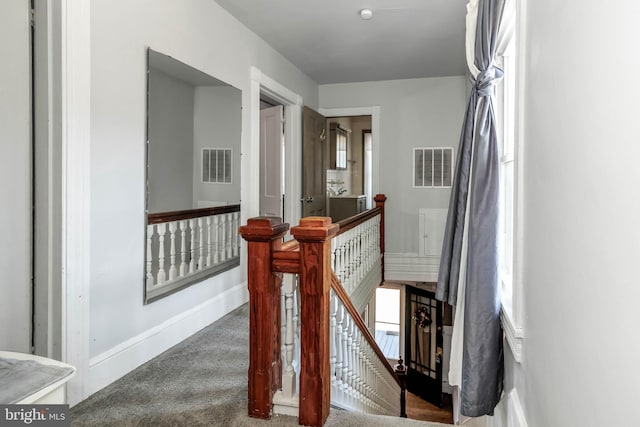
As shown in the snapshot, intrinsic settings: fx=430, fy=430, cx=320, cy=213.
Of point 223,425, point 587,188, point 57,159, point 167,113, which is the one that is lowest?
point 223,425

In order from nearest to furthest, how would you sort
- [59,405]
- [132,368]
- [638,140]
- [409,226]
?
[638,140]
[59,405]
[132,368]
[409,226]

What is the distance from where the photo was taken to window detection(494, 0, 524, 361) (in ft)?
5.38

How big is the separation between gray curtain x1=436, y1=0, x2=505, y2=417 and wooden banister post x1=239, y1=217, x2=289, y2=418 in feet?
2.94

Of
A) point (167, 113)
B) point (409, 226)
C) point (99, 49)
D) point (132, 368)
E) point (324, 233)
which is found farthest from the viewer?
point (409, 226)

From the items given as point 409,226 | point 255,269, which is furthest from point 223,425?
point 409,226

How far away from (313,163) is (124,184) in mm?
3280

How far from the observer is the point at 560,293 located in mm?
1135

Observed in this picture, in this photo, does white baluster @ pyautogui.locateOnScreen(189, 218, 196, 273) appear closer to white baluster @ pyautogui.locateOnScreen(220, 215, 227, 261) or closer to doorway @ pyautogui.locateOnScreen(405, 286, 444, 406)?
white baluster @ pyautogui.locateOnScreen(220, 215, 227, 261)

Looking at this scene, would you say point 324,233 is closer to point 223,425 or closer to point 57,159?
point 223,425

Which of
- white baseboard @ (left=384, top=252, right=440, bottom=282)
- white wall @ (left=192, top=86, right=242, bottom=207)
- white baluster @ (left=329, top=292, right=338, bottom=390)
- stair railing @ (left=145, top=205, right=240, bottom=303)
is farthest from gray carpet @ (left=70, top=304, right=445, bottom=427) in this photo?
white baseboard @ (left=384, top=252, right=440, bottom=282)

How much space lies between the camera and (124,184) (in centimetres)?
244

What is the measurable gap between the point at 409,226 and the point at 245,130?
292 cm

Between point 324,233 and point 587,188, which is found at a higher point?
point 587,188

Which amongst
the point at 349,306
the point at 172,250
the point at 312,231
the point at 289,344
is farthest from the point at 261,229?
the point at 172,250
